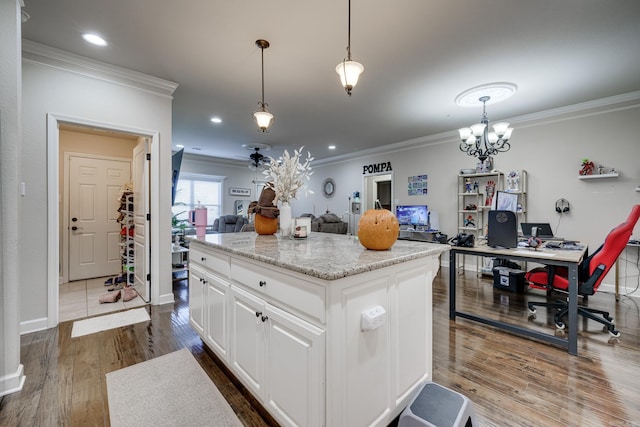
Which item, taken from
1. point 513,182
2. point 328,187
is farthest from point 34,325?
point 328,187

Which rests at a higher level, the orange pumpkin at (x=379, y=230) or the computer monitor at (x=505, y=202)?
the computer monitor at (x=505, y=202)

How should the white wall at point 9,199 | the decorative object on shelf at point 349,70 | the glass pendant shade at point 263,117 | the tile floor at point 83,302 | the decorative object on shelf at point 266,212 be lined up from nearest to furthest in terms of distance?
1. the white wall at point 9,199
2. the decorative object on shelf at point 349,70
3. the decorative object on shelf at point 266,212
4. the glass pendant shade at point 263,117
5. the tile floor at point 83,302

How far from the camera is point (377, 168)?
7098mm

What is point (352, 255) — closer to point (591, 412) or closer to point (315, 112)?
point (591, 412)

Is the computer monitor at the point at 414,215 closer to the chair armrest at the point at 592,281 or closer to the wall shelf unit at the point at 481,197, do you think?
the wall shelf unit at the point at 481,197

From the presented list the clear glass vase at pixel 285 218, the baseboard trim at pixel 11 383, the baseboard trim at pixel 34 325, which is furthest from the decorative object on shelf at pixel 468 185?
the baseboard trim at pixel 34 325

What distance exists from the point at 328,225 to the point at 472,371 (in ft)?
17.4

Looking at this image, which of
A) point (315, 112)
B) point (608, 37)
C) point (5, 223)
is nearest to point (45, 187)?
point (5, 223)

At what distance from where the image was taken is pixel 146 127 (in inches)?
127

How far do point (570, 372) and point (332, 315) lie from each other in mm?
2134

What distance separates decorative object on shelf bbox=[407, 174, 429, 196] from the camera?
603 cm

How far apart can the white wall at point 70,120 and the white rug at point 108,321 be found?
277 millimetres

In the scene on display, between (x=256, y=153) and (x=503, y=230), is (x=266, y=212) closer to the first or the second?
(x=503, y=230)

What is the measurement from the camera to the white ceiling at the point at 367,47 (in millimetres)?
2133
